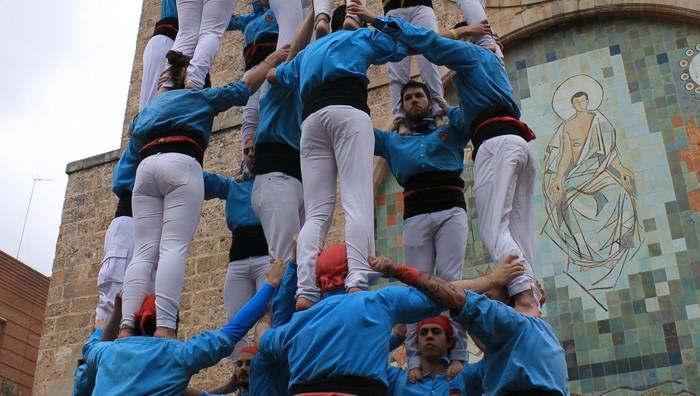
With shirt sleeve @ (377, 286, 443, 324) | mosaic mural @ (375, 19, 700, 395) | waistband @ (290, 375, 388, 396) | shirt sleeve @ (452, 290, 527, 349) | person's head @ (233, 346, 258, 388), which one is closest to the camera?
waistband @ (290, 375, 388, 396)

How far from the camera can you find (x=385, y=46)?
18.3 ft

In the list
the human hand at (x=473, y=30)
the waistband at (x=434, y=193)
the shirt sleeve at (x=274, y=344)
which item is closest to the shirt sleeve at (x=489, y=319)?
the shirt sleeve at (x=274, y=344)

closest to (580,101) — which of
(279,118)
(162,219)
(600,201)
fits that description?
(600,201)

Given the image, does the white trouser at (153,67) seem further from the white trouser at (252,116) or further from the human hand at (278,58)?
the human hand at (278,58)

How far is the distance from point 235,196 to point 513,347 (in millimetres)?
3070

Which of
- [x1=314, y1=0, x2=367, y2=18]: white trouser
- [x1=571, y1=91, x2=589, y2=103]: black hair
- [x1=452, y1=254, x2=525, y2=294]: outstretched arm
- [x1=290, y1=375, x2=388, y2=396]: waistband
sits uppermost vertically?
[x1=571, y1=91, x2=589, y2=103]: black hair

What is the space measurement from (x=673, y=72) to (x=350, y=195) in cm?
570

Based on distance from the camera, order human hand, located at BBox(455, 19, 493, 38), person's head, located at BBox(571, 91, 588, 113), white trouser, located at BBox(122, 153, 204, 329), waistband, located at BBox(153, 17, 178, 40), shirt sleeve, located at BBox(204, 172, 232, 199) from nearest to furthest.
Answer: white trouser, located at BBox(122, 153, 204, 329) → human hand, located at BBox(455, 19, 493, 38) → shirt sleeve, located at BBox(204, 172, 232, 199) → waistband, located at BBox(153, 17, 178, 40) → person's head, located at BBox(571, 91, 588, 113)

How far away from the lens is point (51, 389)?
11.1 metres

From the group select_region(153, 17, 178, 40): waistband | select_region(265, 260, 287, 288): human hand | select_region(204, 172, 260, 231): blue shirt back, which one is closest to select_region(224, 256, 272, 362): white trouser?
select_region(204, 172, 260, 231): blue shirt back

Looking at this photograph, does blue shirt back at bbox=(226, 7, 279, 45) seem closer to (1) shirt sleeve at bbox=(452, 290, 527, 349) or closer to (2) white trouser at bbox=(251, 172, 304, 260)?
(2) white trouser at bbox=(251, 172, 304, 260)

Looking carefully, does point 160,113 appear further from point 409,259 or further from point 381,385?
point 381,385

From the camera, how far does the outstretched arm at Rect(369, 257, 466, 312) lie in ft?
14.9

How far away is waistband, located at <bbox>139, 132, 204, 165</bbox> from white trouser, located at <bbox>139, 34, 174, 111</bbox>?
1379mm
